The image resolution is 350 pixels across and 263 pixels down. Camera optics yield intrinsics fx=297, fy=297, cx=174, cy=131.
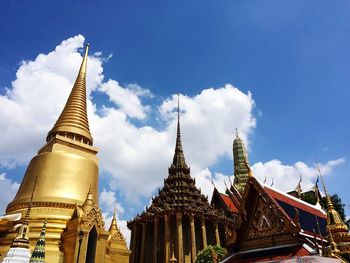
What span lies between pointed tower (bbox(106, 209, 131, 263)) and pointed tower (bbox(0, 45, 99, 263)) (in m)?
3.21

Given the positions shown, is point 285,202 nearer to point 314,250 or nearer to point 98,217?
point 314,250

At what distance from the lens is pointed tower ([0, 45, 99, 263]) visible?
17.2 m

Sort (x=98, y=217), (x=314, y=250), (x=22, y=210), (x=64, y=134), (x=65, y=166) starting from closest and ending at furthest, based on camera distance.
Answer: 1. (x=314, y=250)
2. (x=98, y=217)
3. (x=22, y=210)
4. (x=65, y=166)
5. (x=64, y=134)

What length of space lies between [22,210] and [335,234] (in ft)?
61.1

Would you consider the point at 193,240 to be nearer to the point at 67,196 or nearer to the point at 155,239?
the point at 155,239

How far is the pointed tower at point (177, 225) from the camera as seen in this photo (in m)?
27.2

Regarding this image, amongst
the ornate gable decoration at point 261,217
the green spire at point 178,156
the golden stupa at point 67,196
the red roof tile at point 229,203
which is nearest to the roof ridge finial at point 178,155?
the green spire at point 178,156

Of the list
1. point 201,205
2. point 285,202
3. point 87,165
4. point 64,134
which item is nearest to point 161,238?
point 201,205

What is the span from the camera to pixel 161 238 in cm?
2905

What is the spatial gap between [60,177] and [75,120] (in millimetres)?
5616

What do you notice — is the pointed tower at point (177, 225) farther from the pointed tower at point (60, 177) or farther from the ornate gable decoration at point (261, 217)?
the ornate gable decoration at point (261, 217)

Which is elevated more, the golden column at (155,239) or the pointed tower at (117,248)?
the golden column at (155,239)

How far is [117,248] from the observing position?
19.6 m

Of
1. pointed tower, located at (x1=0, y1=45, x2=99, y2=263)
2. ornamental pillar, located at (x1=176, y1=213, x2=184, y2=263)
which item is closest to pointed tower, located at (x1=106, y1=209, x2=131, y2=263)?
pointed tower, located at (x1=0, y1=45, x2=99, y2=263)
